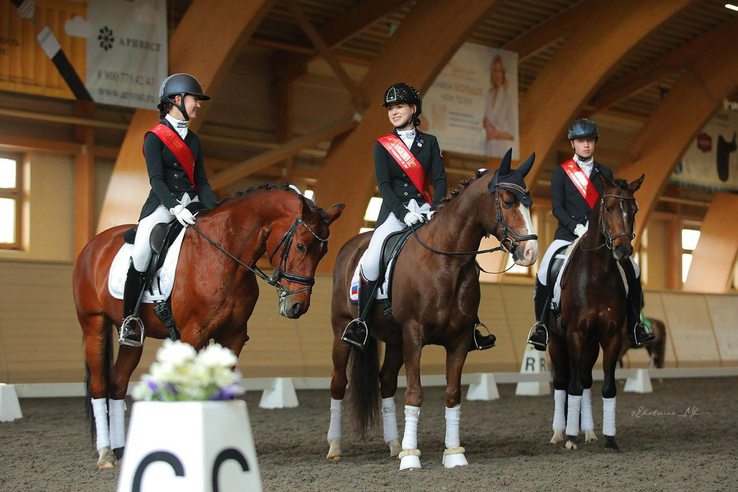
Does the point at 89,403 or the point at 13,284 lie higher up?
the point at 13,284

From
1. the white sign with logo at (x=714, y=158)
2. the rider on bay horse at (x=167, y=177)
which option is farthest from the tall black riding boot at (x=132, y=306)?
the white sign with logo at (x=714, y=158)

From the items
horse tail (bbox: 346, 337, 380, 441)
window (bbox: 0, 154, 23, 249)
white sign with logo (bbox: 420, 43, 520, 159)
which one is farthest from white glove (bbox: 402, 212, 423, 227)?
window (bbox: 0, 154, 23, 249)

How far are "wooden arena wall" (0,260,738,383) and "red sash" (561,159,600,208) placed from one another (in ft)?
16.5

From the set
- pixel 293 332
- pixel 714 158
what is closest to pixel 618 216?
pixel 293 332

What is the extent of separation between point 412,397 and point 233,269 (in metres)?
1.32

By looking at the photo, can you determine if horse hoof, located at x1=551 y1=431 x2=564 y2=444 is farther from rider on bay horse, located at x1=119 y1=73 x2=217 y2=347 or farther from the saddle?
rider on bay horse, located at x1=119 y1=73 x2=217 y2=347

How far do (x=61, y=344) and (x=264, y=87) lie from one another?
921 centimetres

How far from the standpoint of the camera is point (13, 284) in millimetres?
9227

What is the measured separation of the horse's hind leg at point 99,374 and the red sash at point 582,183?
3668 mm

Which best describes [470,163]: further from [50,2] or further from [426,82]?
[50,2]

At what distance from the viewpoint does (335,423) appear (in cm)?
579

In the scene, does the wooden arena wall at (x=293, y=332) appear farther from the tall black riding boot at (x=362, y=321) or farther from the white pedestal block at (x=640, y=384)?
the tall black riding boot at (x=362, y=321)

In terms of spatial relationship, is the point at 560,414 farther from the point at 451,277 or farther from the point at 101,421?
the point at 101,421

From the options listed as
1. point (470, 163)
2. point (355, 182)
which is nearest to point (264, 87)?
point (355, 182)
